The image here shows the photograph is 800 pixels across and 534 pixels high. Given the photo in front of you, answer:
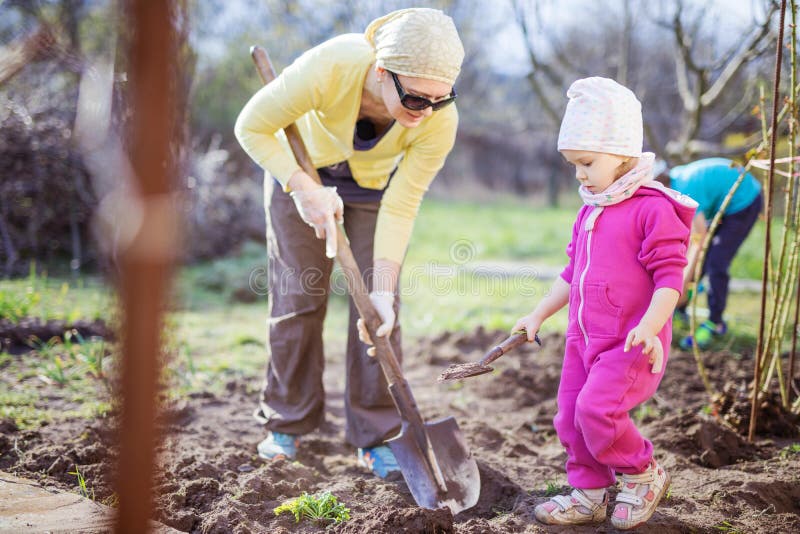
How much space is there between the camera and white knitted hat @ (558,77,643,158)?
78.2 inches

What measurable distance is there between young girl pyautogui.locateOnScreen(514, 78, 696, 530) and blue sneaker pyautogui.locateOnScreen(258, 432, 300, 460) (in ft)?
3.70

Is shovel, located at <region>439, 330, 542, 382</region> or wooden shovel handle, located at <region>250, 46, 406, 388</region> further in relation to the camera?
wooden shovel handle, located at <region>250, 46, 406, 388</region>

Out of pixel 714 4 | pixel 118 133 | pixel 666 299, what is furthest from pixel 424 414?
pixel 714 4

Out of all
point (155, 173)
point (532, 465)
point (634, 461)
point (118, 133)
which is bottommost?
point (532, 465)

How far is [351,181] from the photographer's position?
2.84 m

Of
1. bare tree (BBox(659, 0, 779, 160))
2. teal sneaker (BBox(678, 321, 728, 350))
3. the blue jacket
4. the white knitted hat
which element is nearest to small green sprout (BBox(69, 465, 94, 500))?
the white knitted hat

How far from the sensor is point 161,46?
1081 millimetres

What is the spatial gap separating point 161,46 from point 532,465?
7.38ft

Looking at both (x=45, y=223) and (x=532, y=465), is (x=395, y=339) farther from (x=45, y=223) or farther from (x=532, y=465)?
(x=45, y=223)

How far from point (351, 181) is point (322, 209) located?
34cm

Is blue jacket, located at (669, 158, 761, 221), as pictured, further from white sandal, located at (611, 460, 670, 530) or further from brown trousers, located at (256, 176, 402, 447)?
white sandal, located at (611, 460, 670, 530)

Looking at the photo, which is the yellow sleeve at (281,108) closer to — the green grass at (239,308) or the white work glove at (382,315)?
the white work glove at (382,315)

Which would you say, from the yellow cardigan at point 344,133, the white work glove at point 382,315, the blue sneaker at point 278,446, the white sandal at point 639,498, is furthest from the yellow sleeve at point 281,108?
the white sandal at point 639,498

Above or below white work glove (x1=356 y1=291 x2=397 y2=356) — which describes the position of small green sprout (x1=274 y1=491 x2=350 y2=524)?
below
